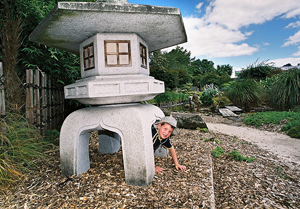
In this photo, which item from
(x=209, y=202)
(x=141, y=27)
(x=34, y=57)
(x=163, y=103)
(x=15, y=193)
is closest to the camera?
(x=209, y=202)

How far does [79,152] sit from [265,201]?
93.5 inches

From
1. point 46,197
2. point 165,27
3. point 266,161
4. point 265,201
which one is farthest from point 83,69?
point 266,161

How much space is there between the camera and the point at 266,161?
11.8 feet

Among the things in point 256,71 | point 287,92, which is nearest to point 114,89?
point 287,92

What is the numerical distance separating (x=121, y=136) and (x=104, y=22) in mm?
1347

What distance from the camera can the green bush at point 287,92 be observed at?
8.31m

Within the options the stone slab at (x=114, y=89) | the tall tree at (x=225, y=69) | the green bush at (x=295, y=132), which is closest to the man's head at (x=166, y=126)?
the stone slab at (x=114, y=89)

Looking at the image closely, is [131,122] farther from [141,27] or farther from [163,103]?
[163,103]

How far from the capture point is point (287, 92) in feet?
27.9

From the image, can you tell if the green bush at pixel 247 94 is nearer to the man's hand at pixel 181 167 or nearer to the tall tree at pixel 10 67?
the man's hand at pixel 181 167

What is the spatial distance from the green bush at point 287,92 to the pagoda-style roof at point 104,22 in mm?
8124

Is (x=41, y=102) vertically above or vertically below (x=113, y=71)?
below

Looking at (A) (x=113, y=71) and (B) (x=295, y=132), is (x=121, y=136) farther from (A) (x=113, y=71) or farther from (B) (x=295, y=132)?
(B) (x=295, y=132)

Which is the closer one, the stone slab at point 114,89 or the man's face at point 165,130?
the stone slab at point 114,89
